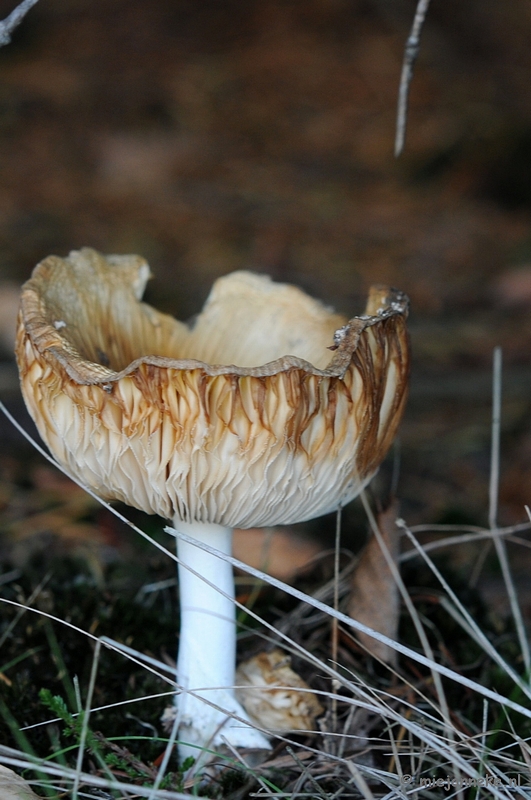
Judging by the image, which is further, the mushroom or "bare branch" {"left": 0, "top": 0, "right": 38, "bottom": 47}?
"bare branch" {"left": 0, "top": 0, "right": 38, "bottom": 47}

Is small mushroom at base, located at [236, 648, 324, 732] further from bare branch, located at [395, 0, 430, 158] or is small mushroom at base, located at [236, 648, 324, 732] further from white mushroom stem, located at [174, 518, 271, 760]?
bare branch, located at [395, 0, 430, 158]

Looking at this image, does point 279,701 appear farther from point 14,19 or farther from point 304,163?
point 304,163

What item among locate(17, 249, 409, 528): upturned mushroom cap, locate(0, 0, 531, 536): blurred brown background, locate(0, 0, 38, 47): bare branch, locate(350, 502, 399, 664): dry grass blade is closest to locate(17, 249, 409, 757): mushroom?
locate(17, 249, 409, 528): upturned mushroom cap

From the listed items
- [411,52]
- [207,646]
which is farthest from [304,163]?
[207,646]

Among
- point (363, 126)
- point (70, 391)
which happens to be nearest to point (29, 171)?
point (363, 126)

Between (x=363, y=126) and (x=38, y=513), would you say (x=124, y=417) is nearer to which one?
(x=38, y=513)

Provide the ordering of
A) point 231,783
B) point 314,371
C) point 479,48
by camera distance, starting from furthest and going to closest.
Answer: point 479,48, point 231,783, point 314,371

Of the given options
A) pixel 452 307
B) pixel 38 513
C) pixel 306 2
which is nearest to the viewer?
pixel 38 513
